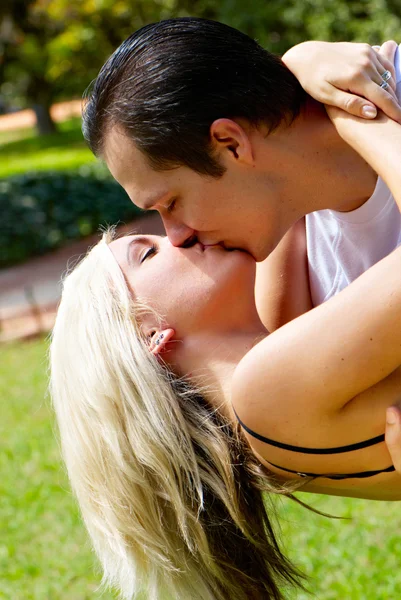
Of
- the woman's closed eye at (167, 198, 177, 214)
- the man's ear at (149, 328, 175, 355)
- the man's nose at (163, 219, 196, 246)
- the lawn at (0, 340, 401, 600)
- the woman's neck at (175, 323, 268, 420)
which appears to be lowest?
the lawn at (0, 340, 401, 600)

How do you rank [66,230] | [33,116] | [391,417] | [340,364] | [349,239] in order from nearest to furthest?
[340,364] < [391,417] < [349,239] < [66,230] < [33,116]

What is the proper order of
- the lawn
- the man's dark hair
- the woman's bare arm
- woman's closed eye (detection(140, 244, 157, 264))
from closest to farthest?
the woman's bare arm
the man's dark hair
woman's closed eye (detection(140, 244, 157, 264))
the lawn

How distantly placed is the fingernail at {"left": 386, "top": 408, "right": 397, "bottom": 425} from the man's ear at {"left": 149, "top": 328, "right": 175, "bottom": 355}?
0.73 metres

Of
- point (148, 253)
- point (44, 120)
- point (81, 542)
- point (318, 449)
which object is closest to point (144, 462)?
point (318, 449)

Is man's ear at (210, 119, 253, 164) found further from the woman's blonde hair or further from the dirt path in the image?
the dirt path

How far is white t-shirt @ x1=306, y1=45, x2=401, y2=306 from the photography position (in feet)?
8.95

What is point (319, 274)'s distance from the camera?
303 centimetres

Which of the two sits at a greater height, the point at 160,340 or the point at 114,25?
the point at 114,25

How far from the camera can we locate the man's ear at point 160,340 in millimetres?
2621

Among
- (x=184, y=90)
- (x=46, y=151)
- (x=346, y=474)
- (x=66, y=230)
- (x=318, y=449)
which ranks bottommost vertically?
(x=66, y=230)

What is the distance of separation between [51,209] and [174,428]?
11761mm

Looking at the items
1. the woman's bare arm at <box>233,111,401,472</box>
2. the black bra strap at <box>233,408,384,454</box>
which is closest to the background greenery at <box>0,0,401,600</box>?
the black bra strap at <box>233,408,384,454</box>

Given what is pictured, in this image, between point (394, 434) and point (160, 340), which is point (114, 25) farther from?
point (394, 434)

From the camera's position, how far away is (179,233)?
Result: 8.82ft
